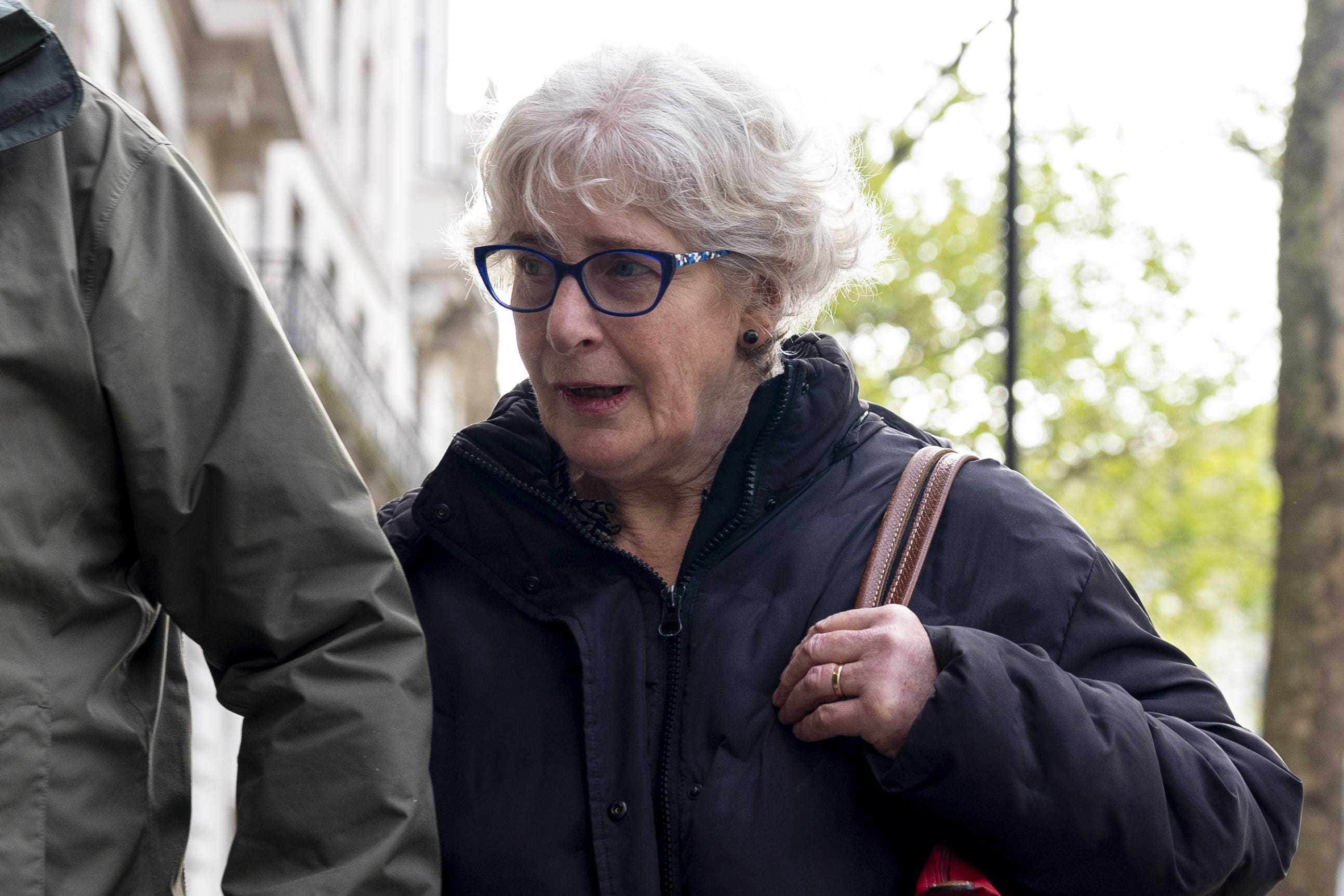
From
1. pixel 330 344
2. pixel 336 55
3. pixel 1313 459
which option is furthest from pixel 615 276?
pixel 336 55

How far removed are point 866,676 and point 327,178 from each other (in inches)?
659

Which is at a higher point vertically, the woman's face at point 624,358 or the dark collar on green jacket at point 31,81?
the dark collar on green jacket at point 31,81

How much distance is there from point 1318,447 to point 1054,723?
541cm

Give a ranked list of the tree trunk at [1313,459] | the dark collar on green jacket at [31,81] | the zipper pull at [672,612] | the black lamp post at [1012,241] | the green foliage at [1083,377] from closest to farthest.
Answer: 1. the dark collar on green jacket at [31,81]
2. the zipper pull at [672,612]
3. the tree trunk at [1313,459]
4. the black lamp post at [1012,241]
5. the green foliage at [1083,377]

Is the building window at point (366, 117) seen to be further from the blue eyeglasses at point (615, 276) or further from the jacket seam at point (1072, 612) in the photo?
the jacket seam at point (1072, 612)

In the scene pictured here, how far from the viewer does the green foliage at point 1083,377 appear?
18.2m

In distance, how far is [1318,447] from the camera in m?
6.98

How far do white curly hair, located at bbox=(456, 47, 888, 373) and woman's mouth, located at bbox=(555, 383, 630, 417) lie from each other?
0.81 ft

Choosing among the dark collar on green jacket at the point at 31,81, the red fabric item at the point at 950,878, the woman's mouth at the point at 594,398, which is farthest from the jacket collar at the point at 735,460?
the dark collar on green jacket at the point at 31,81

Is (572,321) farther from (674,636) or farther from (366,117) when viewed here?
(366,117)

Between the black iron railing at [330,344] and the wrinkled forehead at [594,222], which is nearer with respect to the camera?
the wrinkled forehead at [594,222]

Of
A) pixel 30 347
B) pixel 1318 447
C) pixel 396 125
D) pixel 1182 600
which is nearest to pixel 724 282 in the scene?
pixel 30 347

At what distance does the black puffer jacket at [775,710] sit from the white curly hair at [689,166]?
209mm

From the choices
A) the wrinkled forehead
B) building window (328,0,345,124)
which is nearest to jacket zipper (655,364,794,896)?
the wrinkled forehead
